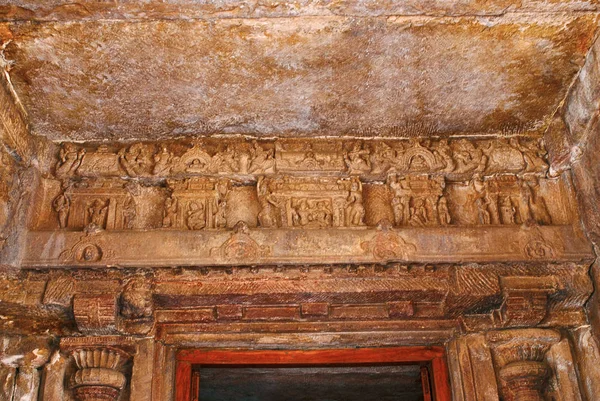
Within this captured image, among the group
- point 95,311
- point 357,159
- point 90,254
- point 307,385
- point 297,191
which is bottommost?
point 95,311

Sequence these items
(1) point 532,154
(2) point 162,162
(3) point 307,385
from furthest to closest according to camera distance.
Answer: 1. (3) point 307,385
2. (1) point 532,154
3. (2) point 162,162

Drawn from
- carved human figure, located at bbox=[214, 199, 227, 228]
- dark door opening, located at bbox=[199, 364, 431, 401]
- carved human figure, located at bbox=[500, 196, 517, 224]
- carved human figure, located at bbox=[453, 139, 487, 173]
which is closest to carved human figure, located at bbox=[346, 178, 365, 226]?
carved human figure, located at bbox=[453, 139, 487, 173]

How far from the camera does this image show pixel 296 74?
367cm

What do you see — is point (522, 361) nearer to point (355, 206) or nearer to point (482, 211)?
point (482, 211)

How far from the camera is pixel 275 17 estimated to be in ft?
10.8

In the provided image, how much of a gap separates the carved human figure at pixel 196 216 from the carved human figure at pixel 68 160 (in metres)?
0.81

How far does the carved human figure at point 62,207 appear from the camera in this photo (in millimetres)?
3893

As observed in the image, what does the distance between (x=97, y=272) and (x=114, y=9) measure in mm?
1526

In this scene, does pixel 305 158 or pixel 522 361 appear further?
pixel 305 158

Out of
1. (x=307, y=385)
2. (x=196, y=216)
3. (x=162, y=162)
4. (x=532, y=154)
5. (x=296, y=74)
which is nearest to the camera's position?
(x=296, y=74)

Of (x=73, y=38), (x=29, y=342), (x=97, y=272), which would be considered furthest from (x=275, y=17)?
(x=29, y=342)

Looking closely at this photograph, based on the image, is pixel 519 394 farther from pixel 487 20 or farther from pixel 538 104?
pixel 487 20

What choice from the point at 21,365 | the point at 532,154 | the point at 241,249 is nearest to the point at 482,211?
the point at 532,154

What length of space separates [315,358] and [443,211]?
1.26 m
